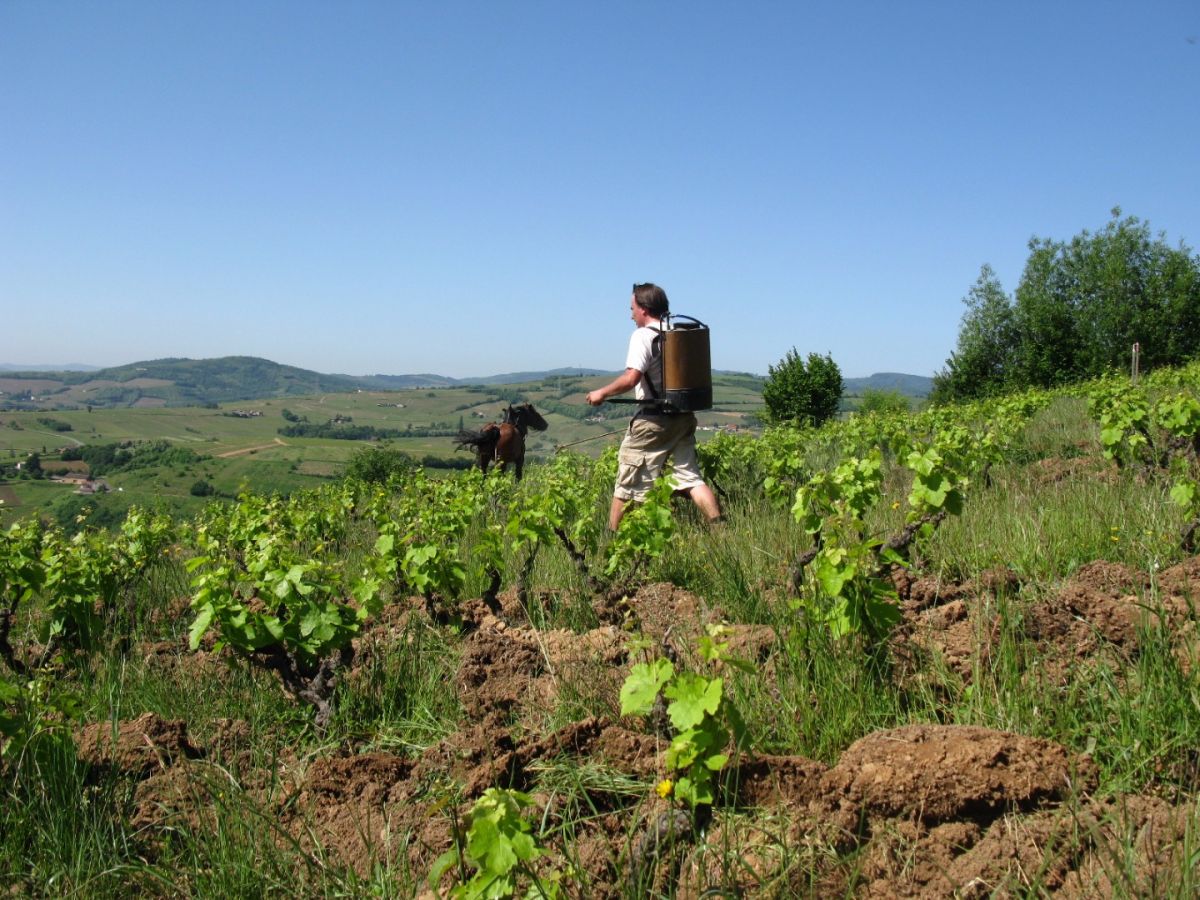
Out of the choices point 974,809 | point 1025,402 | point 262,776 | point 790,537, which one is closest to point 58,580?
point 262,776

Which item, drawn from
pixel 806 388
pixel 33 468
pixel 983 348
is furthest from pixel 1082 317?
pixel 33 468

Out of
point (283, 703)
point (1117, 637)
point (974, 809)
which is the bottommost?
point (283, 703)

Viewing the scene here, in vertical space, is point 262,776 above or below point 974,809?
Result: below

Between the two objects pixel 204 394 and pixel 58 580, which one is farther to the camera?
pixel 204 394

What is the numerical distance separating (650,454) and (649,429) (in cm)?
18

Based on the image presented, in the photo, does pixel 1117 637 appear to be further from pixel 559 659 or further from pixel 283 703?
pixel 283 703

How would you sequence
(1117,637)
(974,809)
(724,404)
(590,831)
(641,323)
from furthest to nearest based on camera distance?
(724,404)
(641,323)
(1117,637)
(590,831)
(974,809)

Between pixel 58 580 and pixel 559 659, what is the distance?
266cm

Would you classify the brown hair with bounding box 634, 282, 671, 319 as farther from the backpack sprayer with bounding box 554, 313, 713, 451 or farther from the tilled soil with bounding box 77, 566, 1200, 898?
the tilled soil with bounding box 77, 566, 1200, 898

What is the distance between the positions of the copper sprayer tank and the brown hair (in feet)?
0.44

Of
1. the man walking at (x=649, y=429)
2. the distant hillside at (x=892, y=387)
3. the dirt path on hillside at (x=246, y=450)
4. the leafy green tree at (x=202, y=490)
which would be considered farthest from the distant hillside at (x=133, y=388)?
the man walking at (x=649, y=429)

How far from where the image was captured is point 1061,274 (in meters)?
61.4

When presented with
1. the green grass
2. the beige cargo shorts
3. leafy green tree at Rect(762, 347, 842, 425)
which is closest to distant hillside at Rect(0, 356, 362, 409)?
leafy green tree at Rect(762, 347, 842, 425)

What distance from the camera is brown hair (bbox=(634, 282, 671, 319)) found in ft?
20.7
